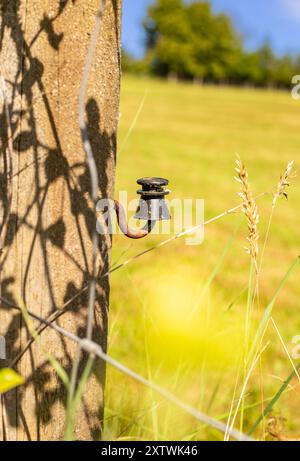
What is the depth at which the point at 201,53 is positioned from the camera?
6638cm

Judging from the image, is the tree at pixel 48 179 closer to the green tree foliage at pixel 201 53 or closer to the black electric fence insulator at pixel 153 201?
the black electric fence insulator at pixel 153 201

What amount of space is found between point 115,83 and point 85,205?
283mm

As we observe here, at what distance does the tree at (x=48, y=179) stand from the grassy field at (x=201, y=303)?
A: 0.14 metres

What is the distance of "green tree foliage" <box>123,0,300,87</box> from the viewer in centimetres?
6525

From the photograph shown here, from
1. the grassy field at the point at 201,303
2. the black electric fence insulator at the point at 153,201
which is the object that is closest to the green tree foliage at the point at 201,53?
the grassy field at the point at 201,303

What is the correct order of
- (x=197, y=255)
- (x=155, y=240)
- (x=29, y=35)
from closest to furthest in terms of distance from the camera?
1. (x=29, y=35)
2. (x=197, y=255)
3. (x=155, y=240)

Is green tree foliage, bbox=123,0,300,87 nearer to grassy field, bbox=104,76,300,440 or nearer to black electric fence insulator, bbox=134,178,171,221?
grassy field, bbox=104,76,300,440

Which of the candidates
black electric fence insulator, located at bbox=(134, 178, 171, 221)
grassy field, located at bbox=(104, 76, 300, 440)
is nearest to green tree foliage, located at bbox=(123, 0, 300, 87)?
grassy field, located at bbox=(104, 76, 300, 440)

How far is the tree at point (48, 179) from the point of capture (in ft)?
3.57

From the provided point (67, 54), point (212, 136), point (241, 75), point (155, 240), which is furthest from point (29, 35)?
point (241, 75)

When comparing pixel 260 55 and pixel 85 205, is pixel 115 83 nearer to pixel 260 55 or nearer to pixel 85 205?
pixel 85 205

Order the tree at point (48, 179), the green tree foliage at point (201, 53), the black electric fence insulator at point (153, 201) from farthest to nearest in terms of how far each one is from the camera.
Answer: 1. the green tree foliage at point (201, 53)
2. the black electric fence insulator at point (153, 201)
3. the tree at point (48, 179)

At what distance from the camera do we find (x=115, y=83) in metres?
1.19

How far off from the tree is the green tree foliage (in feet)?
214
